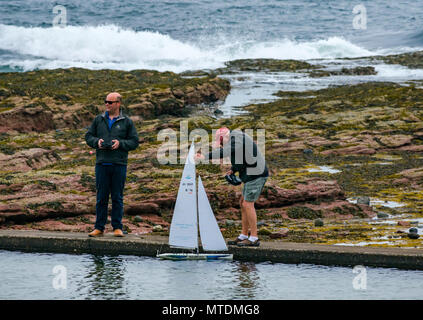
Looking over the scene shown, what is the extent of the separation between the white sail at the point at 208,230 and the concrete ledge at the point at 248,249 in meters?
0.24

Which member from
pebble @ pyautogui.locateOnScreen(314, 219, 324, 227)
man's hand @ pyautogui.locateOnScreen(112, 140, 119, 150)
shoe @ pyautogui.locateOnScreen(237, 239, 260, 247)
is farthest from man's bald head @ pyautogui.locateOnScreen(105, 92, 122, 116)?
pebble @ pyautogui.locateOnScreen(314, 219, 324, 227)

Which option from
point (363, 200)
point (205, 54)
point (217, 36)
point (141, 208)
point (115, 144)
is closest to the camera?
point (115, 144)

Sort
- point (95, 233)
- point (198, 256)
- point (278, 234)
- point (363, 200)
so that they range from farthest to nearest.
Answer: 1. point (363, 200)
2. point (278, 234)
3. point (95, 233)
4. point (198, 256)

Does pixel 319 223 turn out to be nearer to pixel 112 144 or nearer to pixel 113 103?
pixel 112 144

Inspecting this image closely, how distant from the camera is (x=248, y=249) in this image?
10664 mm

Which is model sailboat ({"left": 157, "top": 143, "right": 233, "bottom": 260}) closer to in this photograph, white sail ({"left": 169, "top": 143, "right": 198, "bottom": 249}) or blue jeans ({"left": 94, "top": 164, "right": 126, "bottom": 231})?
white sail ({"left": 169, "top": 143, "right": 198, "bottom": 249})

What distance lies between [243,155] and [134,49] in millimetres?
71999

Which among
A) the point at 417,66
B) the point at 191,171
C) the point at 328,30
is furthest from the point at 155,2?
the point at 191,171

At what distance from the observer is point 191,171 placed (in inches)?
417

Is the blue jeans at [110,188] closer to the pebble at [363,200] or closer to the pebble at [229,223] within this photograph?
the pebble at [229,223]

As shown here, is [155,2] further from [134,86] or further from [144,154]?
[144,154]

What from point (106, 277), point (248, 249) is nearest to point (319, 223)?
point (248, 249)

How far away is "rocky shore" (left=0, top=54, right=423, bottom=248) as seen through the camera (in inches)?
536

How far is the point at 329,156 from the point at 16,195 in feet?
A: 37.7
